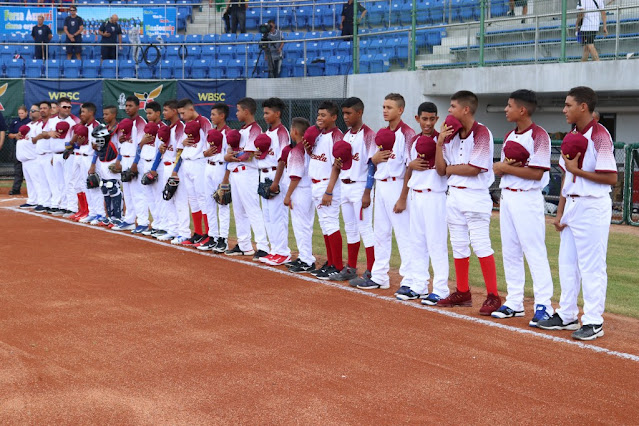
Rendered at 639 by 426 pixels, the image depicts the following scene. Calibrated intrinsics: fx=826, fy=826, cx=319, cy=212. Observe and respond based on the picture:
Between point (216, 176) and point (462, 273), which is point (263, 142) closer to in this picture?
point (216, 176)

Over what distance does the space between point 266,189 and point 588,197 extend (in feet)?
15.9

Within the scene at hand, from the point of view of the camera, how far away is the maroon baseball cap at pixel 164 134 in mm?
12602

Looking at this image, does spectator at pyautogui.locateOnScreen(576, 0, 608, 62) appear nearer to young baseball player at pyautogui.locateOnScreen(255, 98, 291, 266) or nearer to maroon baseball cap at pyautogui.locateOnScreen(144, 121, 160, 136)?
young baseball player at pyautogui.locateOnScreen(255, 98, 291, 266)

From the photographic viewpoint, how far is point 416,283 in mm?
8734

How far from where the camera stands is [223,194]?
1152 cm

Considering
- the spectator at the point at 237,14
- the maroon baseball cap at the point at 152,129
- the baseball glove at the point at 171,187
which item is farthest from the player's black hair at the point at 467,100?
the spectator at the point at 237,14

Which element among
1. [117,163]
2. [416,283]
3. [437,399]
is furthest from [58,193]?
[437,399]

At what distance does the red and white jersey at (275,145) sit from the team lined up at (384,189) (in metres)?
0.02

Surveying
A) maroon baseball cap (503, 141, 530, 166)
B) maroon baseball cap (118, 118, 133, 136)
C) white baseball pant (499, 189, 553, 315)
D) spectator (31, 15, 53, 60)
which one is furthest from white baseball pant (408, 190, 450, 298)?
spectator (31, 15, 53, 60)

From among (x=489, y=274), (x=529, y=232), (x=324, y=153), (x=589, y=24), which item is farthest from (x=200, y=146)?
(x=589, y=24)

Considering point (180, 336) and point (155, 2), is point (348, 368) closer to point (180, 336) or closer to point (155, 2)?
point (180, 336)

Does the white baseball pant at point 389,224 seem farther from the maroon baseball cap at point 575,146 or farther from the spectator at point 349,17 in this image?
the spectator at point 349,17

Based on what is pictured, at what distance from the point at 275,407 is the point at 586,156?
3.51 metres

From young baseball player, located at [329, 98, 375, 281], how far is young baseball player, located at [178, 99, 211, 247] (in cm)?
324
